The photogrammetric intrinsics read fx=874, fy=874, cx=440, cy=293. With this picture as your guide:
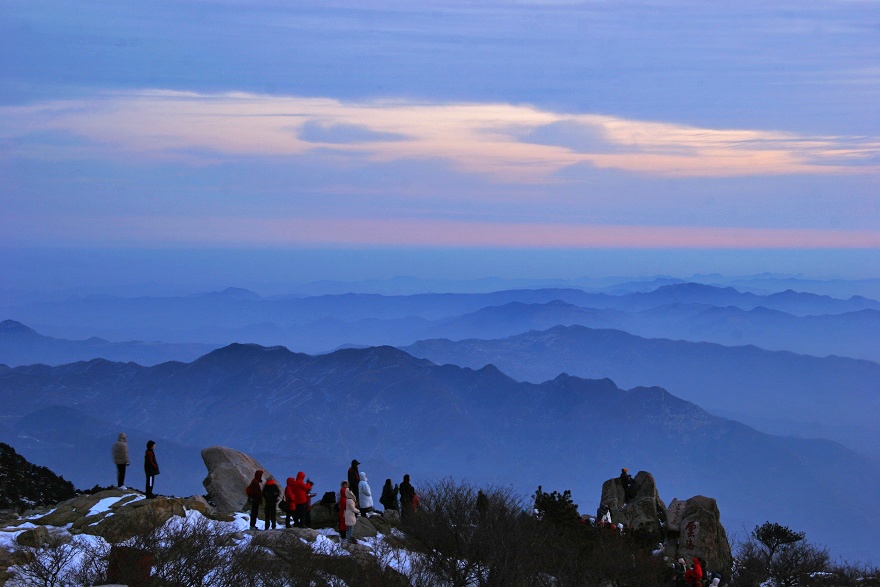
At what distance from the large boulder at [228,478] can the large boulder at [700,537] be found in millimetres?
17446

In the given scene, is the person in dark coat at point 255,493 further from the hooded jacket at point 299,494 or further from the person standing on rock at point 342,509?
the person standing on rock at point 342,509

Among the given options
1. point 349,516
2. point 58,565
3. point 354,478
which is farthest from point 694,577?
point 58,565

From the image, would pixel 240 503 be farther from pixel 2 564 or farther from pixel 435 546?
pixel 2 564

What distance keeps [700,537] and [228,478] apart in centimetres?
1939

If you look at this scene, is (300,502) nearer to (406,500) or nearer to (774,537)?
(406,500)

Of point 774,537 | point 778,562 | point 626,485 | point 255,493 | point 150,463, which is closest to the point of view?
point 255,493

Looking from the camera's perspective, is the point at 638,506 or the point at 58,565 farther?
the point at 638,506

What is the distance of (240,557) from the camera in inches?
824

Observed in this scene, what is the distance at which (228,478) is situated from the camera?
30.8 metres

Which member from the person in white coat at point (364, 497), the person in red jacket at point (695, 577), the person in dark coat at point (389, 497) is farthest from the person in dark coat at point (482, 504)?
the person in red jacket at point (695, 577)

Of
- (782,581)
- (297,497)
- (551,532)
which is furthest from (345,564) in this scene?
(782,581)

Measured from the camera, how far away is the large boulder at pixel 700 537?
35.8m

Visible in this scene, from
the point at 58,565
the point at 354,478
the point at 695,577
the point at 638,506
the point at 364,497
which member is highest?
the point at 638,506

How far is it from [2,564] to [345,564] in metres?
7.90
